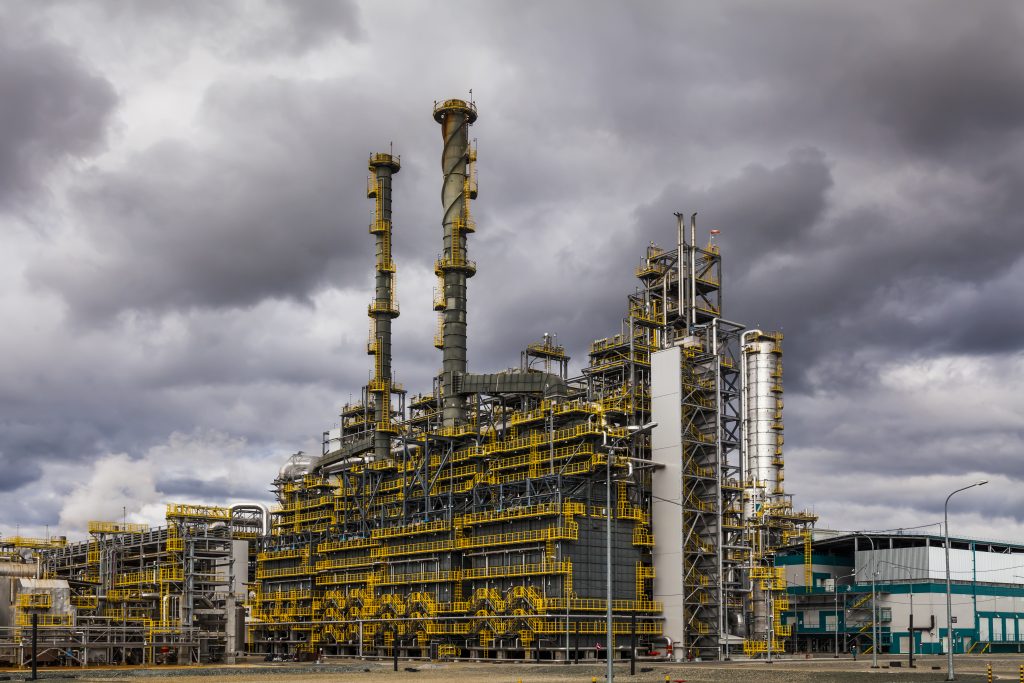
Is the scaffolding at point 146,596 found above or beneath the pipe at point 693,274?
beneath

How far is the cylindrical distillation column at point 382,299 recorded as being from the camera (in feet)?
385

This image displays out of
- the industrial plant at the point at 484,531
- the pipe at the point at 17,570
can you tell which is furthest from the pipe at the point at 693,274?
the pipe at the point at 17,570

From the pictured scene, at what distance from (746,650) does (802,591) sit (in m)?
35.9

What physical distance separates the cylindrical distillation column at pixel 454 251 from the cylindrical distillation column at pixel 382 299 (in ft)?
26.5

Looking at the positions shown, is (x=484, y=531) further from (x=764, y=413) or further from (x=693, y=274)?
(x=764, y=413)

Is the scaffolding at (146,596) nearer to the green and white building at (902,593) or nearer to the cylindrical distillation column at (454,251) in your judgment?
the cylindrical distillation column at (454,251)

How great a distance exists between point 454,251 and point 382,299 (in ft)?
42.5

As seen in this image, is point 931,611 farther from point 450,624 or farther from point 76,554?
point 76,554

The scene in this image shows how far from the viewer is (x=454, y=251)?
108875mm

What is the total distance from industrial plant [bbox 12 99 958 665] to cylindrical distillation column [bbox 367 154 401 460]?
8.3 inches

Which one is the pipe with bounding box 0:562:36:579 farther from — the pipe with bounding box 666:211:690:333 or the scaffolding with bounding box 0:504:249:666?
the pipe with bounding box 666:211:690:333

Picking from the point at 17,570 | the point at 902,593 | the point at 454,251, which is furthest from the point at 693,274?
the point at 17,570

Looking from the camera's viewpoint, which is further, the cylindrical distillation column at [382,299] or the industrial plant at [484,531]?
the cylindrical distillation column at [382,299]

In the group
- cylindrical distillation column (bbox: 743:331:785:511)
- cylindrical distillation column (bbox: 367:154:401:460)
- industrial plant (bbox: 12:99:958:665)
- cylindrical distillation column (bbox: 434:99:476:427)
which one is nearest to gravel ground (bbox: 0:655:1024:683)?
industrial plant (bbox: 12:99:958:665)
